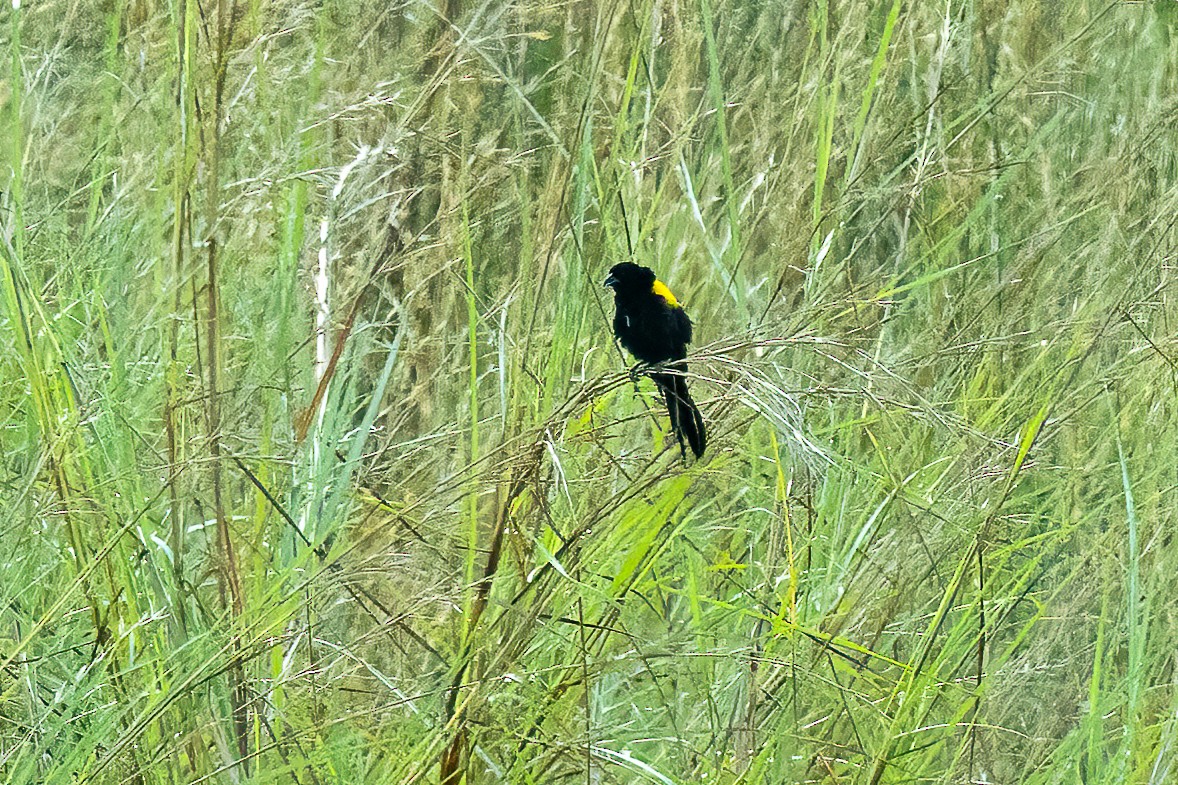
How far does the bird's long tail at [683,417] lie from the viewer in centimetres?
160

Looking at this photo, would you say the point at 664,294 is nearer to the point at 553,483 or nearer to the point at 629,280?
the point at 629,280

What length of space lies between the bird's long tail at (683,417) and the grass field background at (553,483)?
0.03m

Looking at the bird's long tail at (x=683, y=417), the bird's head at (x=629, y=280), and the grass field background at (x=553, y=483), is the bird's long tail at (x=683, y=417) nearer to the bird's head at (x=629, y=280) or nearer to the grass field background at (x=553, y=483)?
the grass field background at (x=553, y=483)

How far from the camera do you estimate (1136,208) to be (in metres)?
3.02

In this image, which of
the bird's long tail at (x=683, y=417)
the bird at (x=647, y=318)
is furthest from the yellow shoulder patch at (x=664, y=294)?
the bird's long tail at (x=683, y=417)

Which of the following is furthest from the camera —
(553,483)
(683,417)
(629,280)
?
(629,280)

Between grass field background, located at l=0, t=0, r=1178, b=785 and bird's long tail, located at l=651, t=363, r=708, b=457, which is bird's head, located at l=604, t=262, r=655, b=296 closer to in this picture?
grass field background, located at l=0, t=0, r=1178, b=785

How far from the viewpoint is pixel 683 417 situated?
1649 mm

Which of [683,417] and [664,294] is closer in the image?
[683,417]

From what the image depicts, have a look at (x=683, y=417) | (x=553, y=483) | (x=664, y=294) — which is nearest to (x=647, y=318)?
(x=664, y=294)

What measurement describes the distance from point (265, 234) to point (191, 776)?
3.97ft

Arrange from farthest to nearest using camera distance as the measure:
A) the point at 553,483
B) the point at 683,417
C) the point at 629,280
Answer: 1. the point at 629,280
2. the point at 683,417
3. the point at 553,483

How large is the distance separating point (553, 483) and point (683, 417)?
0.72ft

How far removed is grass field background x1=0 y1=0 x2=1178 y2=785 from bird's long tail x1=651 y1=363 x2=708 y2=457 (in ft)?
0.09
